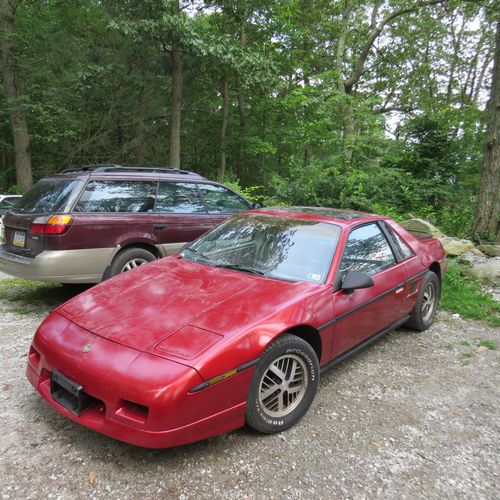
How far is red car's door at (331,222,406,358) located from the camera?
3.12 m

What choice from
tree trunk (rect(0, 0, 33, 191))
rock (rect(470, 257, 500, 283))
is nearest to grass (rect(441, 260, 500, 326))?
rock (rect(470, 257, 500, 283))

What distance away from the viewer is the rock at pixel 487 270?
21.9ft

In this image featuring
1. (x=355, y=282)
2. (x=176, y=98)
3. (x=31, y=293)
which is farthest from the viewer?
(x=176, y=98)

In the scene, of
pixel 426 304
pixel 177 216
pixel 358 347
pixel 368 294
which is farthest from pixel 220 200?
pixel 358 347

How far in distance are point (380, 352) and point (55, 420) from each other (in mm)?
2995

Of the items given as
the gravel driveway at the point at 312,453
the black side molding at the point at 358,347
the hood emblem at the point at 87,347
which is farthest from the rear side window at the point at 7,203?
the black side molding at the point at 358,347

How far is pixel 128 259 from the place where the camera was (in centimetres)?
505

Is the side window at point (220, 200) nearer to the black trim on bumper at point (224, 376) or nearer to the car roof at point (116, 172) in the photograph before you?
the car roof at point (116, 172)

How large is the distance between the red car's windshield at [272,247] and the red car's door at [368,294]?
0.66 ft

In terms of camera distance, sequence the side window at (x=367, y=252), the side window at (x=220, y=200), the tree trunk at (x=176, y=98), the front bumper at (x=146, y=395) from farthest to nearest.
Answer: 1. the tree trunk at (x=176, y=98)
2. the side window at (x=220, y=200)
3. the side window at (x=367, y=252)
4. the front bumper at (x=146, y=395)

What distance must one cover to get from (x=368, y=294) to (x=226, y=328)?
1517 mm

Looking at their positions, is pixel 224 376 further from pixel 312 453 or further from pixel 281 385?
pixel 312 453

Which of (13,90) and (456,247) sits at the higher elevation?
(13,90)

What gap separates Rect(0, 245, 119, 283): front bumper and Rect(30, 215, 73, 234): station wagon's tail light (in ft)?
0.78
